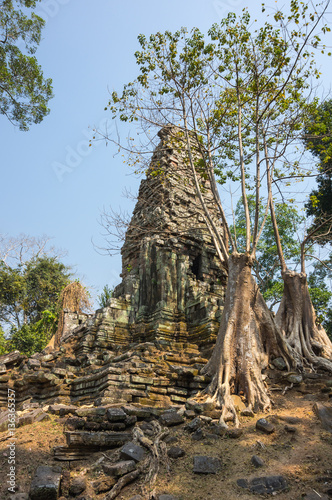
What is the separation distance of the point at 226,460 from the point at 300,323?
17.1ft

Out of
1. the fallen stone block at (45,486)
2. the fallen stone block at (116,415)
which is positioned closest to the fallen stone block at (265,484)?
the fallen stone block at (45,486)

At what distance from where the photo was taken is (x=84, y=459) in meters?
5.41

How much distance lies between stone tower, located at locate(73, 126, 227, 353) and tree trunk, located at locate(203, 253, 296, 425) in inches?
78.3

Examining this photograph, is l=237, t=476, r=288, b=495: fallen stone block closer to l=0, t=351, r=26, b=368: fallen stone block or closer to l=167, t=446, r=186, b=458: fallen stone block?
l=167, t=446, r=186, b=458: fallen stone block

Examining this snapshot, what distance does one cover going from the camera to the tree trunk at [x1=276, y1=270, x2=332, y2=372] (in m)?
9.30

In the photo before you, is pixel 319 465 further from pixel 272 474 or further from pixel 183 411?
pixel 183 411

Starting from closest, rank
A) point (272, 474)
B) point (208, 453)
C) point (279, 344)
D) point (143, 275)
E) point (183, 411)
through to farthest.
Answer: point (272, 474)
point (208, 453)
point (183, 411)
point (279, 344)
point (143, 275)

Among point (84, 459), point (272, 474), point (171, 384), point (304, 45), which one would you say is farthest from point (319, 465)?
point (304, 45)

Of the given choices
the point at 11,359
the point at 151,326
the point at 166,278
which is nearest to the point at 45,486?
the point at 151,326

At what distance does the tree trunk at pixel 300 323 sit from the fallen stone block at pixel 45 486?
6255 millimetres

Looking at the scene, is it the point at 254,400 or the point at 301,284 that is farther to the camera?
the point at 301,284

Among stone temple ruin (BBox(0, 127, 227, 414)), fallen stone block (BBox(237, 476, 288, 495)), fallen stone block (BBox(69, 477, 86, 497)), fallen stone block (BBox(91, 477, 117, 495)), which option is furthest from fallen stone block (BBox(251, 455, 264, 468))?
stone temple ruin (BBox(0, 127, 227, 414))

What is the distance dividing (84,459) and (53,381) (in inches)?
163

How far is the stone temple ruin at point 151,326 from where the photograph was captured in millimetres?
8203
